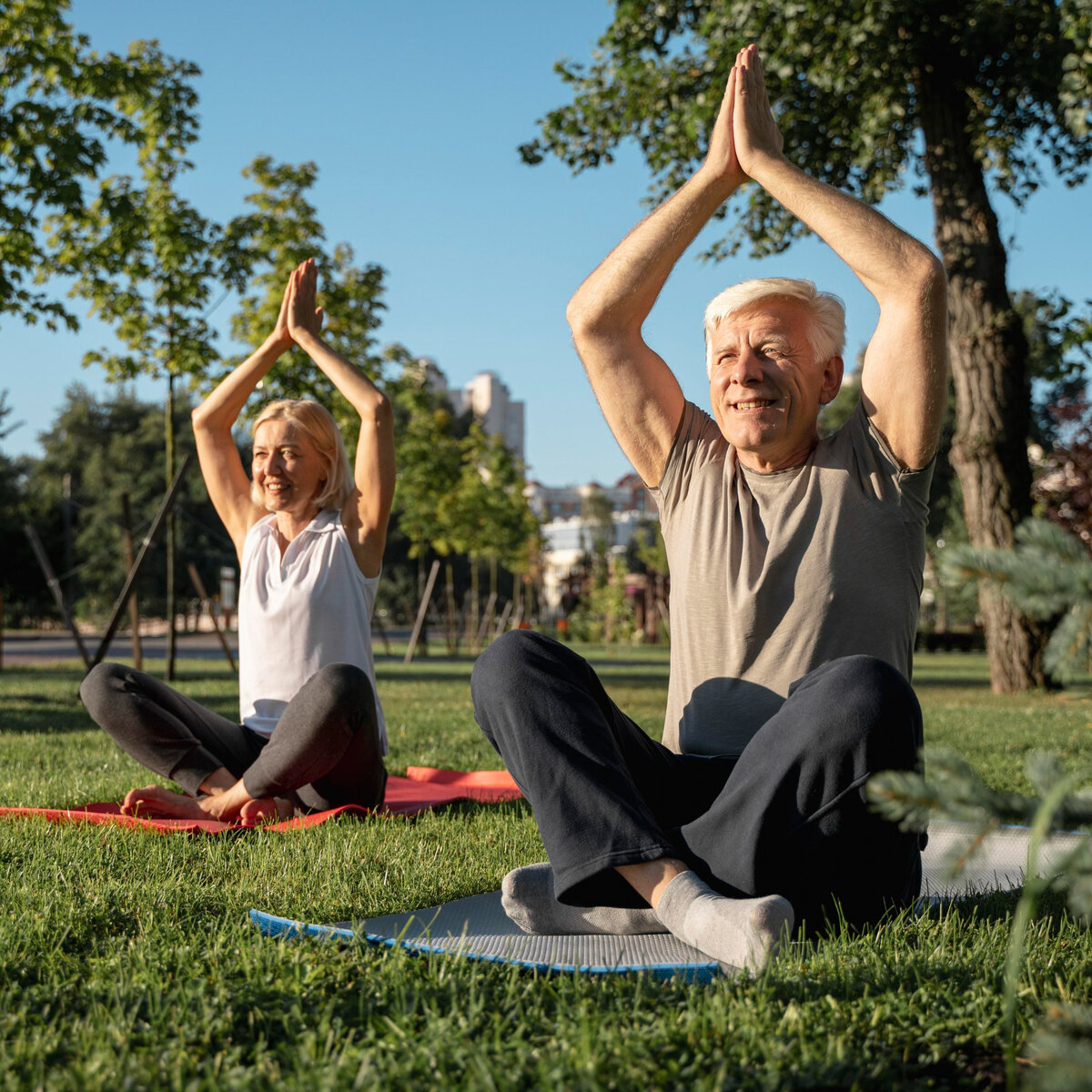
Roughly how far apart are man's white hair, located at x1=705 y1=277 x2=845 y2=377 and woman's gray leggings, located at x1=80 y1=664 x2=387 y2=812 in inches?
65.1

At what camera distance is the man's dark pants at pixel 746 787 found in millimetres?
2301

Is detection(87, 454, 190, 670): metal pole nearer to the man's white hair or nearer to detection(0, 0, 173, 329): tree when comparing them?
detection(0, 0, 173, 329): tree

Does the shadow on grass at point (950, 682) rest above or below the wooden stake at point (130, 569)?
below

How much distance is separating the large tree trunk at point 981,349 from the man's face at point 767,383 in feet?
32.6

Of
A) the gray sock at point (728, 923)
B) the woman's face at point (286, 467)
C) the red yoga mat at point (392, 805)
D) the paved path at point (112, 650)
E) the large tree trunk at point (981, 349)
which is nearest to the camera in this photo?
the gray sock at point (728, 923)

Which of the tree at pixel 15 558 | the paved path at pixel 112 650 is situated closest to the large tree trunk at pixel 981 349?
the paved path at pixel 112 650

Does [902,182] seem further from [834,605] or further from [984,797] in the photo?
[984,797]

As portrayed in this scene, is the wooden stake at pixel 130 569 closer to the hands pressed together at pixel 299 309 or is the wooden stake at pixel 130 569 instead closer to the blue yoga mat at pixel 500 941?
the hands pressed together at pixel 299 309

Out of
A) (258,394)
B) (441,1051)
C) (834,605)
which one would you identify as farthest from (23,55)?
(441,1051)

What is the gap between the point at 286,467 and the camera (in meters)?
4.41

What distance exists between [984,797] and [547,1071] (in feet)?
2.54

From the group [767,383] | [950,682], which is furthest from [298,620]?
[950,682]

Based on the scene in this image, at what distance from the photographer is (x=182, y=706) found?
4.22m

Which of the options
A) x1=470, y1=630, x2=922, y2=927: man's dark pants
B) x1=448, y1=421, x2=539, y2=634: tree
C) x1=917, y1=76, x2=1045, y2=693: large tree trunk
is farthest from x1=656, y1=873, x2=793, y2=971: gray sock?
x1=448, y1=421, x2=539, y2=634: tree
